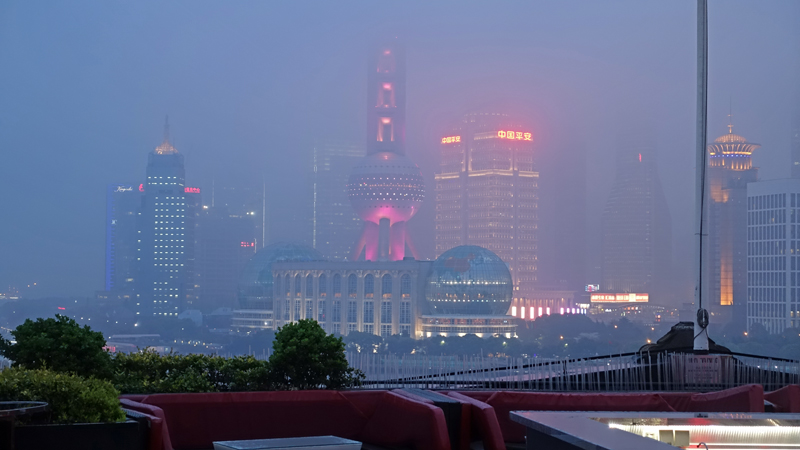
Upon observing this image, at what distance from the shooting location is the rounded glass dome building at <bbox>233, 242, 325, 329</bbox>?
479 feet

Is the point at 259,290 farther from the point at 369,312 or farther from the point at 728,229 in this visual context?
the point at 728,229

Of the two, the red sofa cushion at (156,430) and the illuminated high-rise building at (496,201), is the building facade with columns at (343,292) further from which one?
the red sofa cushion at (156,430)

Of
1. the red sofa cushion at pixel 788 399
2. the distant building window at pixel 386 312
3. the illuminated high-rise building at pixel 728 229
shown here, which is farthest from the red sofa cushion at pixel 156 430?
the illuminated high-rise building at pixel 728 229

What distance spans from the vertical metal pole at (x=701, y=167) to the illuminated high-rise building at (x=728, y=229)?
132 m

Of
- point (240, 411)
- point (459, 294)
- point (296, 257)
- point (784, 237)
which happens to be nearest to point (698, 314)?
point (240, 411)

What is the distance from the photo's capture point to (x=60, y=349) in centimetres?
856

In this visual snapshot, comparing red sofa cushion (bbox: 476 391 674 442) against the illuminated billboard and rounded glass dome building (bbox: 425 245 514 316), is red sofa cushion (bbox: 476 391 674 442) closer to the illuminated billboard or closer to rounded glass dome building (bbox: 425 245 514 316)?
rounded glass dome building (bbox: 425 245 514 316)

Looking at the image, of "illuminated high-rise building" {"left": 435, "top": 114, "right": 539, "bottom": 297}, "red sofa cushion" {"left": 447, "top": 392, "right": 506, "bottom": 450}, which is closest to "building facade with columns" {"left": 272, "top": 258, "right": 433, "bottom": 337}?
"illuminated high-rise building" {"left": 435, "top": 114, "right": 539, "bottom": 297}

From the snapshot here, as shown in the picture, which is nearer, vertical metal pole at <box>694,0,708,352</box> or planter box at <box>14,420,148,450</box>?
planter box at <box>14,420,148,450</box>

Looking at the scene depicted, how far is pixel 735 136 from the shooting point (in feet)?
566

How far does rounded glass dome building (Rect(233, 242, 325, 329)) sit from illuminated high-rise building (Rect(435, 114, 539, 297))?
51.9 m

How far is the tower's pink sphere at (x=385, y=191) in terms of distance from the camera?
187m

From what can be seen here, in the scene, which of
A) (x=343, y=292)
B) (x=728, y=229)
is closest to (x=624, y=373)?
(x=343, y=292)

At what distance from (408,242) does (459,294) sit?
2563 inches
